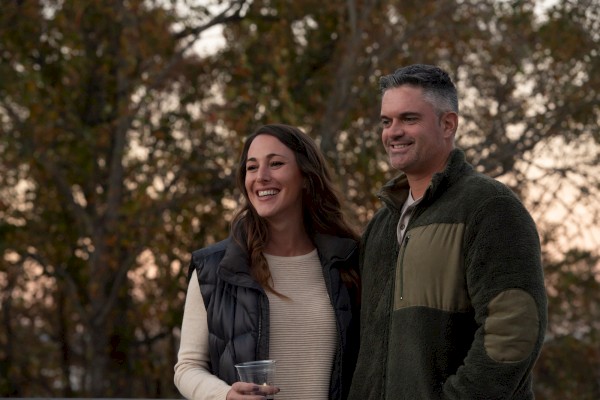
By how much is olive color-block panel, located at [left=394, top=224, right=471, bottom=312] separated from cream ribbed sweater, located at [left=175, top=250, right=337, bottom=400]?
0.48 metres

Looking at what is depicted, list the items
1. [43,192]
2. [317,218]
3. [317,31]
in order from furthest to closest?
[43,192] → [317,31] → [317,218]

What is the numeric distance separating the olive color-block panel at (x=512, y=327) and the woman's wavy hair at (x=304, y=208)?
33.2 inches

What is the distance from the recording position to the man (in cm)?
255

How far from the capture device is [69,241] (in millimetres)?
9906

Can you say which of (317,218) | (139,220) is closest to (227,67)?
(139,220)

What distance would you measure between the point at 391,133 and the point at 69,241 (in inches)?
296

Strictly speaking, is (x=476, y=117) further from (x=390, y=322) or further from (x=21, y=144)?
(x=390, y=322)

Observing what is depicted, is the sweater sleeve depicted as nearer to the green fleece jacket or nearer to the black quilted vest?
the black quilted vest

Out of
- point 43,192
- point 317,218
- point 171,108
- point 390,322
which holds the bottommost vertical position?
point 390,322

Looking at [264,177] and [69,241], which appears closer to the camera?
[264,177]

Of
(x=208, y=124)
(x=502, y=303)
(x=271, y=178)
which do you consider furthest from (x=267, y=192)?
(x=208, y=124)

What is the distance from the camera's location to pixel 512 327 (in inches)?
99.6

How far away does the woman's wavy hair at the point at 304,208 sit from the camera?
331cm

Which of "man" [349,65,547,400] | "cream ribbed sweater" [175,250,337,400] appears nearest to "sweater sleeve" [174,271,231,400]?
"cream ribbed sweater" [175,250,337,400]
